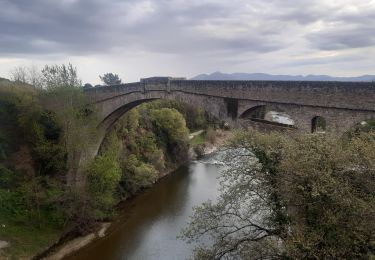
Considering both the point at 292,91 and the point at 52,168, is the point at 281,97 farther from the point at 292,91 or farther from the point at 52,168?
the point at 52,168

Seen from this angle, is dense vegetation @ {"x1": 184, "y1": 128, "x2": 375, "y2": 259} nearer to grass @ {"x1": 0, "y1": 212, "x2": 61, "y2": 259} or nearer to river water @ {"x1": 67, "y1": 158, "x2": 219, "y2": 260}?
river water @ {"x1": 67, "y1": 158, "x2": 219, "y2": 260}

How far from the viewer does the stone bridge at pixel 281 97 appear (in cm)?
1192

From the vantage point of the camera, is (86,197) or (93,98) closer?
(86,197)

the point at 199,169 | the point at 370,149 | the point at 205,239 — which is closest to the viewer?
the point at 370,149

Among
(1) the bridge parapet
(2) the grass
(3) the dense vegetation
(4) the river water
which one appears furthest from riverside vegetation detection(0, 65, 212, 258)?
(3) the dense vegetation

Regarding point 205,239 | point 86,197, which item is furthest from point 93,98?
point 205,239

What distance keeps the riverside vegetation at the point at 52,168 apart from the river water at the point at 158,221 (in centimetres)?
132

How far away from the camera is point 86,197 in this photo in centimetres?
2039

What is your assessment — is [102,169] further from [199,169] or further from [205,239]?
[199,169]

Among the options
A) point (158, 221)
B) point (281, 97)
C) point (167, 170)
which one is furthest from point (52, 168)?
point (281, 97)

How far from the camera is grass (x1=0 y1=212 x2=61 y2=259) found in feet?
58.4

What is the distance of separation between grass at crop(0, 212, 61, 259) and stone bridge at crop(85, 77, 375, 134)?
410 inches

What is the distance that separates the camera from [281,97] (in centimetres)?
1448

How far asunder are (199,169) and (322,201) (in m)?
25.5
